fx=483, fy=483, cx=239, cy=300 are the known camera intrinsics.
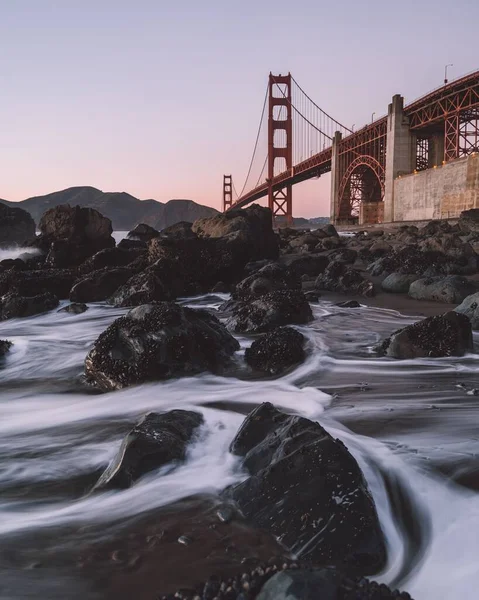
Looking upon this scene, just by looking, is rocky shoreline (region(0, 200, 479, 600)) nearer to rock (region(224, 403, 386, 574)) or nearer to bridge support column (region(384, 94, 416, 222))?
rock (region(224, 403, 386, 574))

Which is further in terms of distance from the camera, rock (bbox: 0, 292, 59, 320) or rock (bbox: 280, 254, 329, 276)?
rock (bbox: 280, 254, 329, 276)

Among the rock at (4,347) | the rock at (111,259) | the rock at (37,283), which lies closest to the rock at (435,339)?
the rock at (4,347)

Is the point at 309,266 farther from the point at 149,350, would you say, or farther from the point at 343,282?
the point at 149,350

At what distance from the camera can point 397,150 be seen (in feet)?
99.7

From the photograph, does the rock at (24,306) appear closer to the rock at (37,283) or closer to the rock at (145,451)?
the rock at (37,283)

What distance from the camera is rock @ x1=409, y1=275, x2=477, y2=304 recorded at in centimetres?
605

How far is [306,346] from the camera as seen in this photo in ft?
14.9

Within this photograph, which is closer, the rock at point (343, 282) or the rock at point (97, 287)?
the rock at point (343, 282)

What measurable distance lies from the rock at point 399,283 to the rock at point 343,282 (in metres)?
0.26

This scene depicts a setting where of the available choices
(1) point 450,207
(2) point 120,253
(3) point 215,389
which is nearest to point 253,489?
(3) point 215,389

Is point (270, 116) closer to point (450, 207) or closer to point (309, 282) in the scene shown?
point (450, 207)

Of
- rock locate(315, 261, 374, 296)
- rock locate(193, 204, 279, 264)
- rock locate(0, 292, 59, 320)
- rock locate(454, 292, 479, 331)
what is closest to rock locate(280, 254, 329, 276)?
rock locate(193, 204, 279, 264)

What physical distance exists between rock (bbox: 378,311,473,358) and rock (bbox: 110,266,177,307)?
3718mm

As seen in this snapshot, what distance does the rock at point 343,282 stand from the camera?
283 inches
